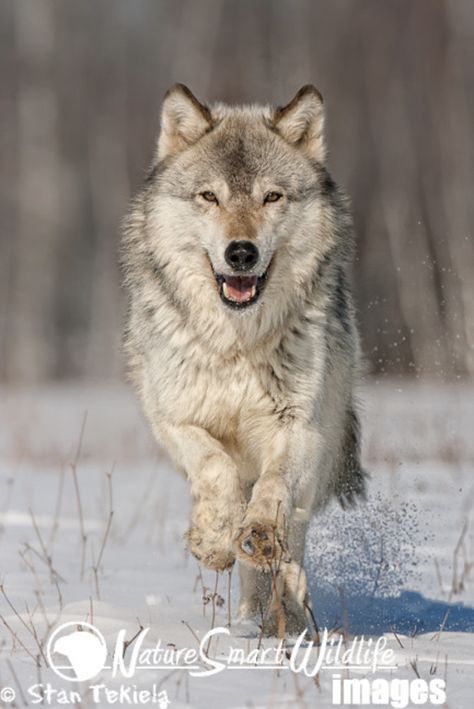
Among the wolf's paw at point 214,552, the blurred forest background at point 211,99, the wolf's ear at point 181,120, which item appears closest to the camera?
the wolf's paw at point 214,552

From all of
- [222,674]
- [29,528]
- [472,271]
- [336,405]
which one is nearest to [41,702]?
[222,674]

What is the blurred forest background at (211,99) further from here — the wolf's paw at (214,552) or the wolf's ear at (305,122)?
the wolf's paw at (214,552)

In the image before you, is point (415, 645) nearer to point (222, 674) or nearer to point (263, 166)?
point (222, 674)

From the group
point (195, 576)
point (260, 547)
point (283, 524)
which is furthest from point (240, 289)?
point (195, 576)

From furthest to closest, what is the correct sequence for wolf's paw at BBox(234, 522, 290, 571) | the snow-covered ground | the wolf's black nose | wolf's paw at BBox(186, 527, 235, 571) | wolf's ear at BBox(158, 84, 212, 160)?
1. wolf's ear at BBox(158, 84, 212, 160)
2. the wolf's black nose
3. wolf's paw at BBox(186, 527, 235, 571)
4. wolf's paw at BBox(234, 522, 290, 571)
5. the snow-covered ground

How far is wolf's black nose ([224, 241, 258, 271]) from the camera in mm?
4395

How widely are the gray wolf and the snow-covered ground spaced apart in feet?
1.57

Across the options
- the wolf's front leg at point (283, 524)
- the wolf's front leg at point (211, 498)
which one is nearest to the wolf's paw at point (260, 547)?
the wolf's front leg at point (283, 524)

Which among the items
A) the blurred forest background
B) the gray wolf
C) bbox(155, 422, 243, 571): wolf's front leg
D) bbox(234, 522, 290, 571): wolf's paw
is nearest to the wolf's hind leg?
the gray wolf

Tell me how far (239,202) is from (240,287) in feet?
1.10

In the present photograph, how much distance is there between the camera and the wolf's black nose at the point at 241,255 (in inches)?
173

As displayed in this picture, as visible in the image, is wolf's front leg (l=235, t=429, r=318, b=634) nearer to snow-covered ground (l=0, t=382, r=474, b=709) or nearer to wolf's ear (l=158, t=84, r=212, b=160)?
snow-covered ground (l=0, t=382, r=474, b=709)

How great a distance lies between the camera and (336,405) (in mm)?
5000

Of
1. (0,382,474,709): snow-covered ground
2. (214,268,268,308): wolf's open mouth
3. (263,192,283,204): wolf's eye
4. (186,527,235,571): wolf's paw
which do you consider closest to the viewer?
(0,382,474,709): snow-covered ground
